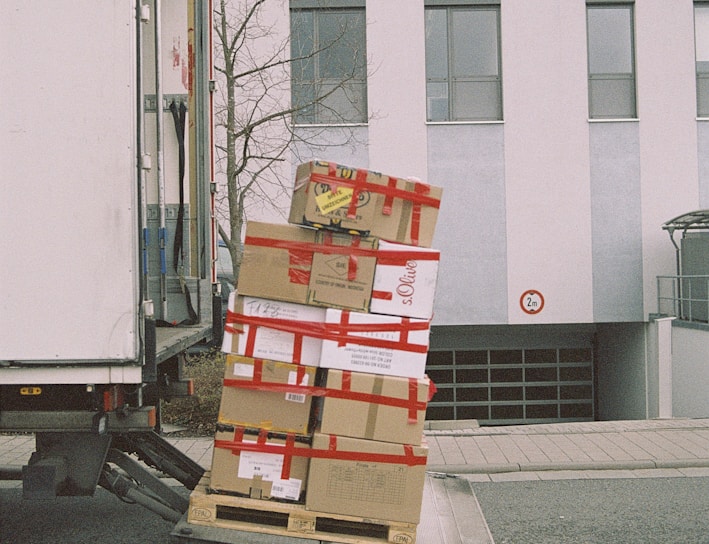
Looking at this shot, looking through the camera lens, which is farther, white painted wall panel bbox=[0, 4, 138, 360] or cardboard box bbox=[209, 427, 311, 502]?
cardboard box bbox=[209, 427, 311, 502]

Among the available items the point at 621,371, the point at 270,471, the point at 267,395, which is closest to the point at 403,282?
the point at 267,395

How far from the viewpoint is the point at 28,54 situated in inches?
148

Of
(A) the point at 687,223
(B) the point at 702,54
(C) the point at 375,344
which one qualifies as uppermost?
(B) the point at 702,54

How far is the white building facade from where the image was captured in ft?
45.9

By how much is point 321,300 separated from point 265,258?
383mm

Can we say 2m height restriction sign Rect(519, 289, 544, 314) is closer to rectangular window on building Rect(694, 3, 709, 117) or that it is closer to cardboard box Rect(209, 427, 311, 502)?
rectangular window on building Rect(694, 3, 709, 117)

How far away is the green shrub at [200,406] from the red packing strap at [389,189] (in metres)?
4.97

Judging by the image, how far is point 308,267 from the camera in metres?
4.06

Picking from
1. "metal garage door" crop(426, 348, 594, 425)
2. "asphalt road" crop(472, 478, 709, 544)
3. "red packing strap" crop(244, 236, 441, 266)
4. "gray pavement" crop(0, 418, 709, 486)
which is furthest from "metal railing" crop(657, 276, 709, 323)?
"red packing strap" crop(244, 236, 441, 266)

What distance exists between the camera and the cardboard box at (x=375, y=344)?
3.96 metres

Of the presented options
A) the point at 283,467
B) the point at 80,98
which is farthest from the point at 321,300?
the point at 80,98

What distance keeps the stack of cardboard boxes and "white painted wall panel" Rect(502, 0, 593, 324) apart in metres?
10.4

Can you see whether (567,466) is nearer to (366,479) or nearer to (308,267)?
(366,479)

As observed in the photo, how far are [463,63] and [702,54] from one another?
4.50 m
